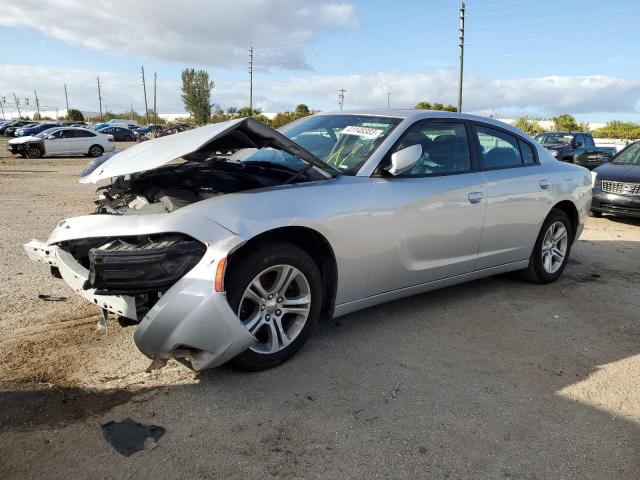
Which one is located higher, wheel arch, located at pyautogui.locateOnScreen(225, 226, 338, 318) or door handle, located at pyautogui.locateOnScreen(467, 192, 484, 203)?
door handle, located at pyautogui.locateOnScreen(467, 192, 484, 203)

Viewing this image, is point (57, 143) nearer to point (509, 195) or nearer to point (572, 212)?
point (572, 212)

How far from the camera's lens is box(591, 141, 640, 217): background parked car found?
29.5ft

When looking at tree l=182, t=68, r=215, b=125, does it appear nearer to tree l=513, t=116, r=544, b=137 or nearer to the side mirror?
tree l=513, t=116, r=544, b=137

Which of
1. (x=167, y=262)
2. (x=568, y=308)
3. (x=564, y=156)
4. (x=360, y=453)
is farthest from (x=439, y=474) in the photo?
(x=564, y=156)

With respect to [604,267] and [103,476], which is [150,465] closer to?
[103,476]

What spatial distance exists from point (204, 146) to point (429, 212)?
1.72m

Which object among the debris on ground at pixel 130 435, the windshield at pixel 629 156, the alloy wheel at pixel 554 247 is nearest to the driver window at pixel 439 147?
the alloy wheel at pixel 554 247

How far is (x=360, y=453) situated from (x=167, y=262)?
1356 mm

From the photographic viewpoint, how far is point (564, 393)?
3.20 meters

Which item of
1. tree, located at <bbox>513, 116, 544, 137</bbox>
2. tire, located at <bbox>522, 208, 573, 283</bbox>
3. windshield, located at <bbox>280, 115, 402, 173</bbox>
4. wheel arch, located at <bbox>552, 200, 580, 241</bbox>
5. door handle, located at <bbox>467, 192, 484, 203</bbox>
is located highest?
tree, located at <bbox>513, 116, 544, 137</bbox>

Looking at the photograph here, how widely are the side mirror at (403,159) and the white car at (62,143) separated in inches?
946

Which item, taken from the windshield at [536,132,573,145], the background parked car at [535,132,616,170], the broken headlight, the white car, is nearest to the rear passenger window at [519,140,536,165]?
the broken headlight

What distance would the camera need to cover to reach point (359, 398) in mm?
3045

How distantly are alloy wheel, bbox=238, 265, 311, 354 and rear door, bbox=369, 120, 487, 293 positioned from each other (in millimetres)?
597
